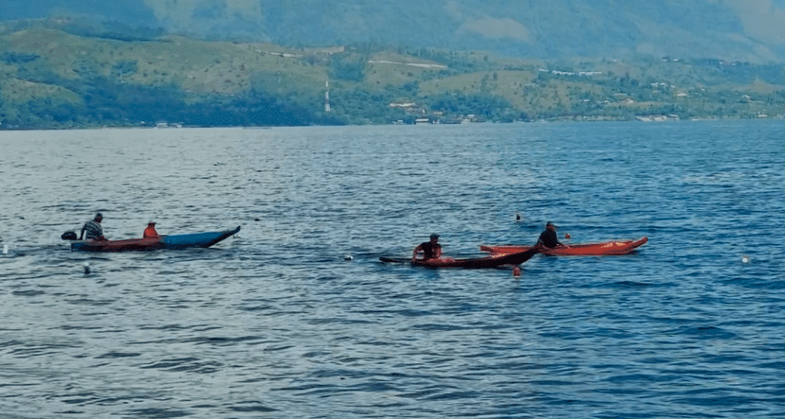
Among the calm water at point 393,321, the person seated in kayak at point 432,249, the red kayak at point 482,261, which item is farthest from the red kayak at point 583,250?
the person seated in kayak at point 432,249

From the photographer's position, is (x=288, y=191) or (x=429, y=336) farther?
(x=288, y=191)

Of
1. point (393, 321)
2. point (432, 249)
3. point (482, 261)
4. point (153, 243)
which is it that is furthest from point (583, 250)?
point (153, 243)

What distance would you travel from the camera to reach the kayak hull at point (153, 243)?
7662 cm

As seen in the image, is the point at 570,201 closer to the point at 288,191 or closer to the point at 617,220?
the point at 617,220

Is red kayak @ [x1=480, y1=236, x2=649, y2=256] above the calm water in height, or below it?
above

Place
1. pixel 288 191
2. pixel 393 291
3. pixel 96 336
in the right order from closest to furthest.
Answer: pixel 96 336 → pixel 393 291 → pixel 288 191

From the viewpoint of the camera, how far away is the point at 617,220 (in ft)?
316

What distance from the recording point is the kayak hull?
76625mm

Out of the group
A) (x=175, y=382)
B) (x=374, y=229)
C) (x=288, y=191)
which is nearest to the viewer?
(x=175, y=382)

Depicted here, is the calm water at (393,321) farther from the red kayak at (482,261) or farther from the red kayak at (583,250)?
the red kayak at (583,250)

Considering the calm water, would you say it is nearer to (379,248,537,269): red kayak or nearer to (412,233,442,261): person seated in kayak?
(379,248,537,269): red kayak

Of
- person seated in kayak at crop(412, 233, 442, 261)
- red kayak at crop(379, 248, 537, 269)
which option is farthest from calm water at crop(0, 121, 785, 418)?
person seated in kayak at crop(412, 233, 442, 261)

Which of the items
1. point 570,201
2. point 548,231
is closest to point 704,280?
point 548,231

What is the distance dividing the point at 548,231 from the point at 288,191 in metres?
67.2
